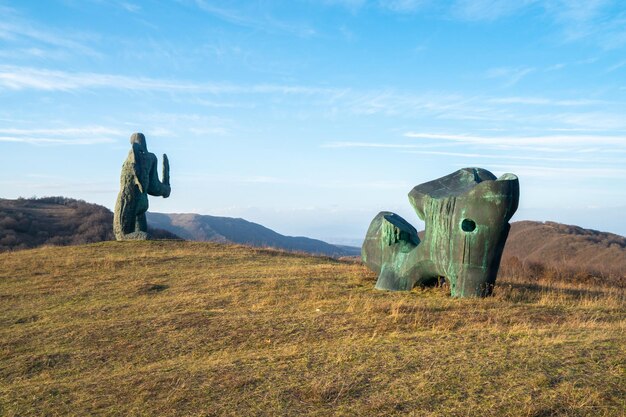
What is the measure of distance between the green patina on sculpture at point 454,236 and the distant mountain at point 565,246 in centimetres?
1451

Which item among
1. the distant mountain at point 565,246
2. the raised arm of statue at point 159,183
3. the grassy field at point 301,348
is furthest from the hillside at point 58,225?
the grassy field at point 301,348

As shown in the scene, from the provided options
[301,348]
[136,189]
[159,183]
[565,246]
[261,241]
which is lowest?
[301,348]

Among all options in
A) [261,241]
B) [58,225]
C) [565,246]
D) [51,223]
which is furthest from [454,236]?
[51,223]

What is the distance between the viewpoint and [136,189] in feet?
68.3

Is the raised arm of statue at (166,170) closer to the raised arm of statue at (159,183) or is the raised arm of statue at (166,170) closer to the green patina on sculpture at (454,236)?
the raised arm of statue at (159,183)

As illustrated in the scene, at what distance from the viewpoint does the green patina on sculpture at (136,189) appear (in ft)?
67.9

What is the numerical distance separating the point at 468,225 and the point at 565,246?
72.9 ft

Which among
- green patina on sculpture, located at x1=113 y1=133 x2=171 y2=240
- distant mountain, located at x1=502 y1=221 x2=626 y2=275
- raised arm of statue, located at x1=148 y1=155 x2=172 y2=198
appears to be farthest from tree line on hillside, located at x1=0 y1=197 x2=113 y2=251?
distant mountain, located at x1=502 y1=221 x2=626 y2=275

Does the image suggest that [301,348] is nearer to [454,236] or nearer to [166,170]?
Result: [454,236]

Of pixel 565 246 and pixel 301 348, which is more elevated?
pixel 565 246

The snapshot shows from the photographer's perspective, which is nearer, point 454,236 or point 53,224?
point 454,236

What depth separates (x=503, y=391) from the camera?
6.11 m

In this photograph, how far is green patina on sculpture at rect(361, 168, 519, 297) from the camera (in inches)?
432

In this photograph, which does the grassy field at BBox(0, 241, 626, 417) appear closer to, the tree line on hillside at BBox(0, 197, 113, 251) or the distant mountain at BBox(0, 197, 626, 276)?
the distant mountain at BBox(0, 197, 626, 276)
